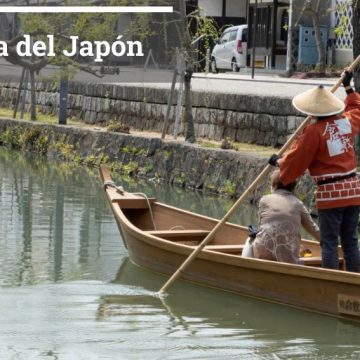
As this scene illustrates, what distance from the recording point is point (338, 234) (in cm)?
861

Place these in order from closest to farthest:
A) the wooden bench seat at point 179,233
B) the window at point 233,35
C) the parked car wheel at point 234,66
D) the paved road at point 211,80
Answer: the wooden bench seat at point 179,233
the paved road at point 211,80
the parked car wheel at point 234,66
the window at point 233,35

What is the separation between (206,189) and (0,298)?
762 cm

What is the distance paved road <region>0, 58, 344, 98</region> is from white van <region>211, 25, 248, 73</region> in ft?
8.19

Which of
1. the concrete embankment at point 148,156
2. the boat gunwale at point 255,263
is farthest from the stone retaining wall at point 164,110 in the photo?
the boat gunwale at point 255,263

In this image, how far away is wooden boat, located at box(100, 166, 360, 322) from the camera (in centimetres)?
834

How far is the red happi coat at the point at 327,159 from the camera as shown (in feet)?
27.7

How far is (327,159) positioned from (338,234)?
21.9 inches

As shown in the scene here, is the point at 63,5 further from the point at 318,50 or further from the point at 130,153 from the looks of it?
the point at 318,50

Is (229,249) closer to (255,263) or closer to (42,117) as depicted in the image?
(255,263)

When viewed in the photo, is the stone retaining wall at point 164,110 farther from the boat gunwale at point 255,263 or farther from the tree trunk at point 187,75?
the boat gunwale at point 255,263

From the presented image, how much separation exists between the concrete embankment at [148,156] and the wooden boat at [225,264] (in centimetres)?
321

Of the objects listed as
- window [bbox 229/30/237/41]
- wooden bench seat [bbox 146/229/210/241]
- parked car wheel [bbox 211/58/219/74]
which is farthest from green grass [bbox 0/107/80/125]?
wooden bench seat [bbox 146/229/210/241]

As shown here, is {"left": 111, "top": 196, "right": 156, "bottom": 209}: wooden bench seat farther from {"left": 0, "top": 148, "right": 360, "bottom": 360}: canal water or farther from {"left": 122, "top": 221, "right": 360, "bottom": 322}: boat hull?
{"left": 122, "top": 221, "right": 360, "bottom": 322}: boat hull

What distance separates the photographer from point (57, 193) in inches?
646
